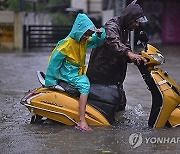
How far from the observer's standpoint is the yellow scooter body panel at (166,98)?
5859 mm

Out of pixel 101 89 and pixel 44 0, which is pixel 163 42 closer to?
pixel 44 0

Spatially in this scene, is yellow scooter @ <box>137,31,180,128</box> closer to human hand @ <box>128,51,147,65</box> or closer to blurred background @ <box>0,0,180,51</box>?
human hand @ <box>128,51,147,65</box>

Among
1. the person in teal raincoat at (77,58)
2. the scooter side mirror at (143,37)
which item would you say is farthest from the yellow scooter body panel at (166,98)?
the person in teal raincoat at (77,58)

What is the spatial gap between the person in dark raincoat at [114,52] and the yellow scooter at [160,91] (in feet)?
0.84

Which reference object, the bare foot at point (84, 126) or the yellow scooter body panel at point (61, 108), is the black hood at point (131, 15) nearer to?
the yellow scooter body panel at point (61, 108)

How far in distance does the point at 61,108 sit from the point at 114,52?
0.93 metres

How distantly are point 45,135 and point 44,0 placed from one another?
28702 millimetres

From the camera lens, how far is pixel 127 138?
5523 millimetres

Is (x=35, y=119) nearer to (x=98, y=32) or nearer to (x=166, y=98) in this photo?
(x=98, y=32)

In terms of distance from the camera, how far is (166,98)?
5.86 metres

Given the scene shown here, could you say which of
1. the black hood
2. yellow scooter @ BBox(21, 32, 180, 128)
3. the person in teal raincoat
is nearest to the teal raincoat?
the person in teal raincoat

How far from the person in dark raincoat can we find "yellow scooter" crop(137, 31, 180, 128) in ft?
0.84

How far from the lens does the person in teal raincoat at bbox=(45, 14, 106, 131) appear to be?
591cm

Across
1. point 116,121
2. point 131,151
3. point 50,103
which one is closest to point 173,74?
point 116,121
